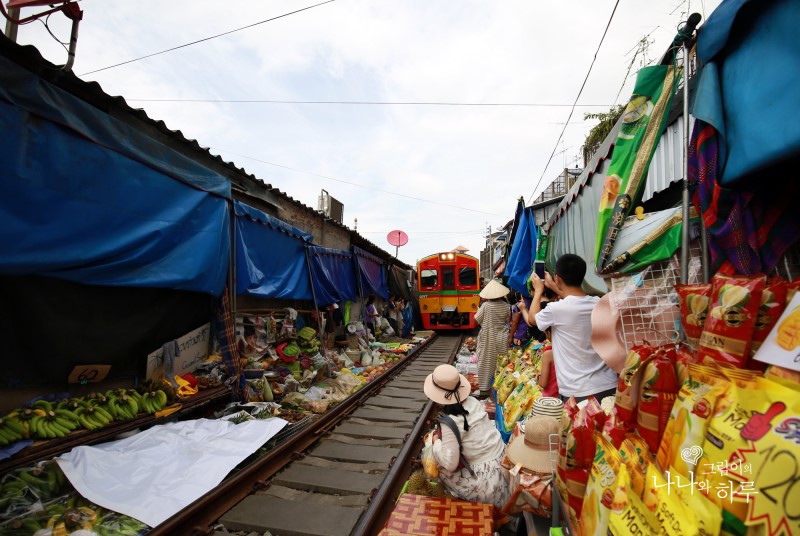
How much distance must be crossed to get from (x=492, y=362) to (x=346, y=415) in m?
2.59

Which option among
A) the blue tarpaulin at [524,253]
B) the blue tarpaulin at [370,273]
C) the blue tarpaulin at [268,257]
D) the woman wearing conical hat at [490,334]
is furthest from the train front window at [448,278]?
the blue tarpaulin at [524,253]

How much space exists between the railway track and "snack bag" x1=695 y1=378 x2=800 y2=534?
8.93 ft

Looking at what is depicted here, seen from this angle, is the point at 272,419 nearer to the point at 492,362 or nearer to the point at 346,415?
the point at 346,415

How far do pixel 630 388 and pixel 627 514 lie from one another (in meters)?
0.52

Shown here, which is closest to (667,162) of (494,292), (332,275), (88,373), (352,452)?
(494,292)

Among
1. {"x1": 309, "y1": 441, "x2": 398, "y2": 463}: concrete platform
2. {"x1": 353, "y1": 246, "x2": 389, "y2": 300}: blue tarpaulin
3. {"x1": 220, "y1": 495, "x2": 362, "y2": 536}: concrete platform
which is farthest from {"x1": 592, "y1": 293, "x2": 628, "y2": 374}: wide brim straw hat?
{"x1": 353, "y1": 246, "x2": 389, "y2": 300}: blue tarpaulin

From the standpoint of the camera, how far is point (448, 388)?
8.86 ft

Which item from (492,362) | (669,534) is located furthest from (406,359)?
(669,534)

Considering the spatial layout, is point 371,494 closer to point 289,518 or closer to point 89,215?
point 289,518

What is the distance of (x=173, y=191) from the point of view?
445 centimetres

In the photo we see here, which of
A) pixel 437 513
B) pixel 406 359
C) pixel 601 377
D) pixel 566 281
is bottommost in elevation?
→ pixel 406 359

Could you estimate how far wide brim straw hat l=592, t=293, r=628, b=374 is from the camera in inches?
84.0

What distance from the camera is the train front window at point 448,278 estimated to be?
1570cm

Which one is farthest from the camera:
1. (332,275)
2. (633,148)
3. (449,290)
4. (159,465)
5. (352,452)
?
(449,290)
